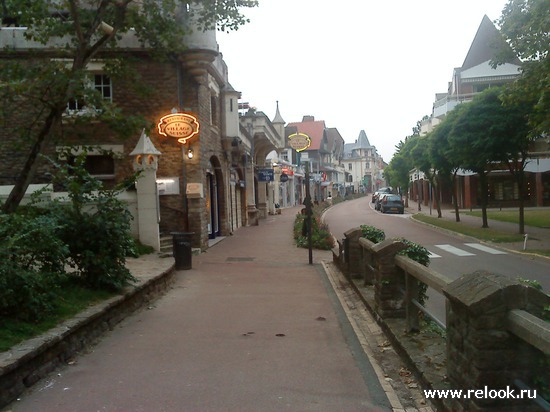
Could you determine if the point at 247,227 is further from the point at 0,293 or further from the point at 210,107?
the point at 0,293

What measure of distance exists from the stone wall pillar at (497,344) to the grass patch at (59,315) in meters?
4.16

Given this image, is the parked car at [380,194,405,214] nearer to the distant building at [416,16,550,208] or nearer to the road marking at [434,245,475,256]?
the distant building at [416,16,550,208]

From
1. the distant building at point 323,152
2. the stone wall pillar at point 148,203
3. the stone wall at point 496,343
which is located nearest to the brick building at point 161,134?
the stone wall pillar at point 148,203

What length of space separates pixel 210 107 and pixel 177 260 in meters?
8.26

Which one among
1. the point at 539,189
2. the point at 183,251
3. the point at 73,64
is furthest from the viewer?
the point at 539,189

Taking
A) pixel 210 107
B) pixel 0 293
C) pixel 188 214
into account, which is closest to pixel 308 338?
pixel 0 293

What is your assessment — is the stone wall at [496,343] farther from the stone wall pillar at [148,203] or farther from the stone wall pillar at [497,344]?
the stone wall pillar at [148,203]

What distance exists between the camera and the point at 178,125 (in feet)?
55.4

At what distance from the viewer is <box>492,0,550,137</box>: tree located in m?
13.3

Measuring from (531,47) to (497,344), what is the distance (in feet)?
41.7

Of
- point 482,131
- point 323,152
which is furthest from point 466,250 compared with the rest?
point 323,152

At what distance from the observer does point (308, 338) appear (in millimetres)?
7184

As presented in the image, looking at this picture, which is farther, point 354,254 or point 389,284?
point 354,254

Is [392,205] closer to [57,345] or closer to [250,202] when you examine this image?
[250,202]
